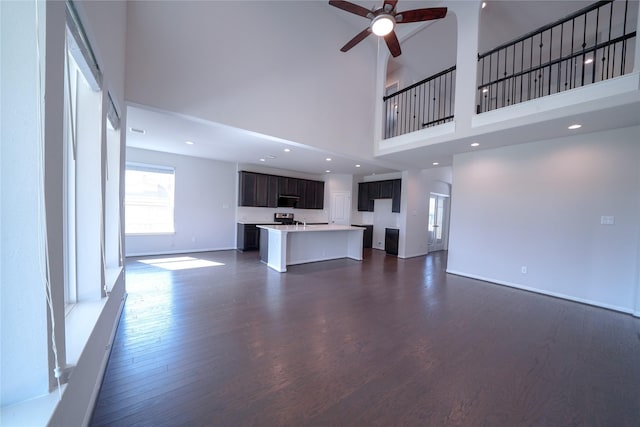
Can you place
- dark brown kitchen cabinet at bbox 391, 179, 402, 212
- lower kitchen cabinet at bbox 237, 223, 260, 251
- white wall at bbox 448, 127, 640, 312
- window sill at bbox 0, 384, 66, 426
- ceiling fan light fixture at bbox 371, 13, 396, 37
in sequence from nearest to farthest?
window sill at bbox 0, 384, 66, 426 < ceiling fan light fixture at bbox 371, 13, 396, 37 < white wall at bbox 448, 127, 640, 312 < lower kitchen cabinet at bbox 237, 223, 260, 251 < dark brown kitchen cabinet at bbox 391, 179, 402, 212

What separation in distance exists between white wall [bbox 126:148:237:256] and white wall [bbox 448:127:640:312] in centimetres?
618

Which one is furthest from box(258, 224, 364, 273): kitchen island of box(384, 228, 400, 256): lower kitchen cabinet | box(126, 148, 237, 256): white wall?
box(126, 148, 237, 256): white wall

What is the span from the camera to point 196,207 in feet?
22.2

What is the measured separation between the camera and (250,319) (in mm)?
2818

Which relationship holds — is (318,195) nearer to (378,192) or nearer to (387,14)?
(378,192)

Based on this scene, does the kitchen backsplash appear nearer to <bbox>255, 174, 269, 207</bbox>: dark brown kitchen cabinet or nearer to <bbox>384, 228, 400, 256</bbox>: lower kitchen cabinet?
<bbox>255, 174, 269, 207</bbox>: dark brown kitchen cabinet

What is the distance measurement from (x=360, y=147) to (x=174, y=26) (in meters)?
3.74

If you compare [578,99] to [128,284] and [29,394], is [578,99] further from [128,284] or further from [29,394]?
[128,284]

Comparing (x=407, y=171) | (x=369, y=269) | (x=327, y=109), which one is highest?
(x=327, y=109)

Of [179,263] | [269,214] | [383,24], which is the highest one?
[383,24]

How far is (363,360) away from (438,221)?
753cm

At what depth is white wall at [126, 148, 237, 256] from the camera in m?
6.08

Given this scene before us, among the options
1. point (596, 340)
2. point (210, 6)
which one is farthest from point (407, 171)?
point (210, 6)

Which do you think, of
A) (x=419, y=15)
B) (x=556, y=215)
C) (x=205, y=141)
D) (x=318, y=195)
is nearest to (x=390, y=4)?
(x=419, y=15)
